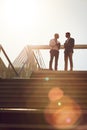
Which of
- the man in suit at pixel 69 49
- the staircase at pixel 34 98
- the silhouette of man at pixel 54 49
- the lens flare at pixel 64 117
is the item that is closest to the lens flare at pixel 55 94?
the staircase at pixel 34 98

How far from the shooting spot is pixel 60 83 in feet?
38.0

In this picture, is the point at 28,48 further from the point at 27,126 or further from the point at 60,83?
the point at 27,126

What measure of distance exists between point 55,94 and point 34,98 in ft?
1.93

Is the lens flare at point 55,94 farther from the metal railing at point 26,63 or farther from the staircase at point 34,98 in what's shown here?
the metal railing at point 26,63

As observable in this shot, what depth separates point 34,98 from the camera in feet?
34.2

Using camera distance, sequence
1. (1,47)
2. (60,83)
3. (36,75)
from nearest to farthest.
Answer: (60,83), (36,75), (1,47)

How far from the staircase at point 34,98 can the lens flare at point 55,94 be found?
0.06 m

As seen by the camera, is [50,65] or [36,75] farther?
[50,65]

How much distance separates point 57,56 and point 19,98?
493 cm

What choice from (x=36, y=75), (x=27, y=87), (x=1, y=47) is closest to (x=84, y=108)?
(x=27, y=87)

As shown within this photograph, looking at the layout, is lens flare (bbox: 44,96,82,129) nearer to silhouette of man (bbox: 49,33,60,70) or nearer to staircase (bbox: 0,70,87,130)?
staircase (bbox: 0,70,87,130)

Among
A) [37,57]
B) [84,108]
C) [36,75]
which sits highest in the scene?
[84,108]

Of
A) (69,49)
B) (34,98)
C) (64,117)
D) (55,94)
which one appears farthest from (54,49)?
(64,117)

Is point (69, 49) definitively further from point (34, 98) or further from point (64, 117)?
point (64, 117)
